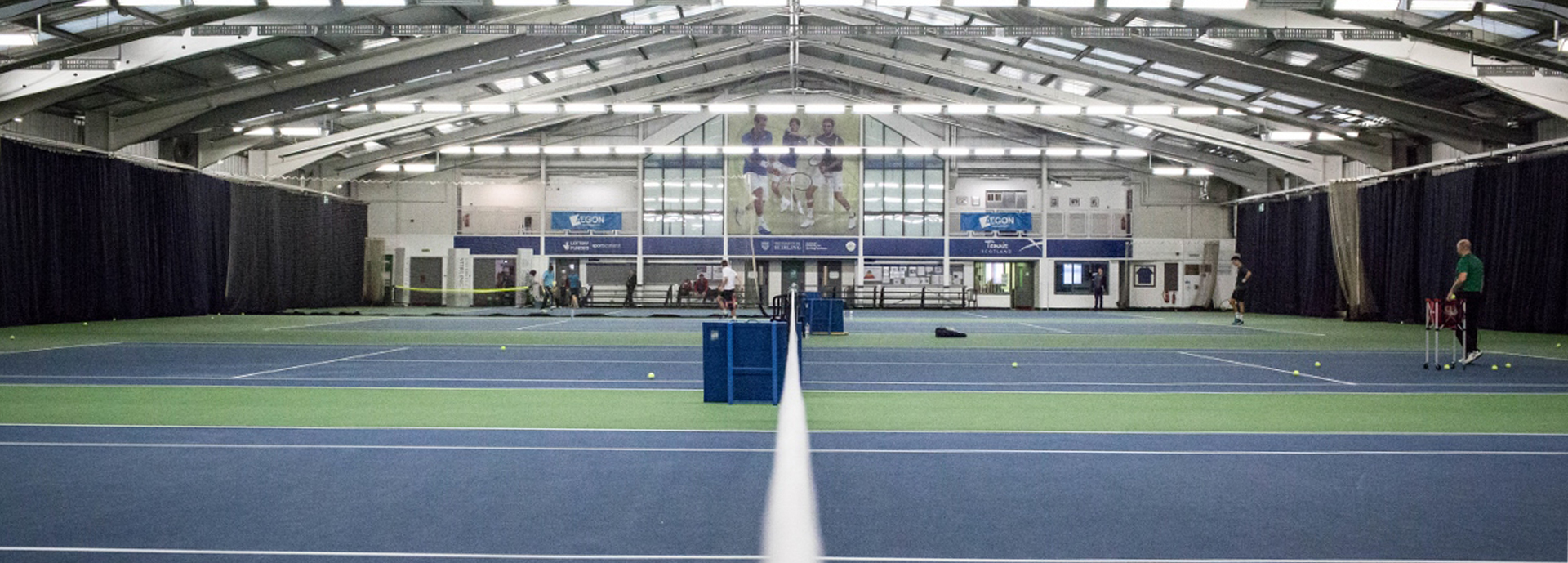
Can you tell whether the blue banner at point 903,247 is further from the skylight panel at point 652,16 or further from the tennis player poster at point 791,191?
the skylight panel at point 652,16

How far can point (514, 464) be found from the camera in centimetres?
638

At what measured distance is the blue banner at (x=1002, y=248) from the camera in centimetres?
4366

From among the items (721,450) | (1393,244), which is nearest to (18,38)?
(721,450)

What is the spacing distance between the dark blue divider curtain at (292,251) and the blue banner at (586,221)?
7712 millimetres

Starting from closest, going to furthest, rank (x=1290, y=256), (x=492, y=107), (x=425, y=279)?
1. (x=492, y=107)
2. (x=1290, y=256)
3. (x=425, y=279)

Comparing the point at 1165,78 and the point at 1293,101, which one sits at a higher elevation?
the point at 1165,78

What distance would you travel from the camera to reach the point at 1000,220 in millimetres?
43719

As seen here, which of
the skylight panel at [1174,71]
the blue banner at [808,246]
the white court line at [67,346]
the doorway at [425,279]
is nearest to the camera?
the white court line at [67,346]

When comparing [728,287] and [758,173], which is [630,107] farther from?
[758,173]

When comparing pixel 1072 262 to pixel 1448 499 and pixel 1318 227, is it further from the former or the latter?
pixel 1448 499

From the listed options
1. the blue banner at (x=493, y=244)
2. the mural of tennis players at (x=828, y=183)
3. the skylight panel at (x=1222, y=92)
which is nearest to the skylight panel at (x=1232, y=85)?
the skylight panel at (x=1222, y=92)

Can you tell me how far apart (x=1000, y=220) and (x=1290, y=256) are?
10.9 meters

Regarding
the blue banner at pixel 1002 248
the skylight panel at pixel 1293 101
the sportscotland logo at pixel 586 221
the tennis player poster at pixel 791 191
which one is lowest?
the blue banner at pixel 1002 248

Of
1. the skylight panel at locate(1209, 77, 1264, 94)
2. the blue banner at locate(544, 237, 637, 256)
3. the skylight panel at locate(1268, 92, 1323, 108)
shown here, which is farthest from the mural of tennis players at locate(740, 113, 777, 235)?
the skylight panel at locate(1268, 92, 1323, 108)
